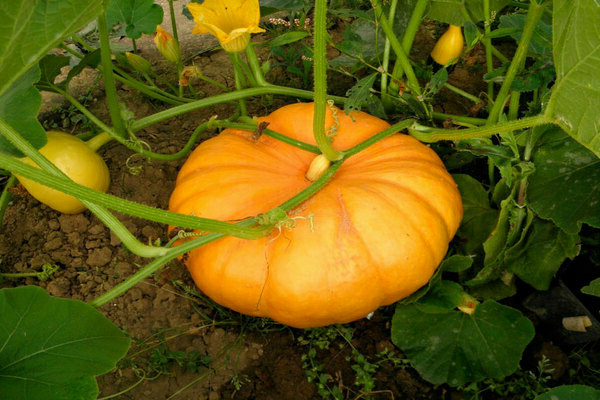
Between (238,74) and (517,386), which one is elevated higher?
(238,74)

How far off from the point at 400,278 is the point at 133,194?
→ 36.2 inches

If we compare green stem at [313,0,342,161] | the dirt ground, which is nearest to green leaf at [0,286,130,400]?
the dirt ground

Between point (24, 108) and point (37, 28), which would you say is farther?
point (24, 108)

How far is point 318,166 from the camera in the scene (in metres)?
1.31

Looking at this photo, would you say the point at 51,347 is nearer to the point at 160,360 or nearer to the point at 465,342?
the point at 160,360

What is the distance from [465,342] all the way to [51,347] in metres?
0.96

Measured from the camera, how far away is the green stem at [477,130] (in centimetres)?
103

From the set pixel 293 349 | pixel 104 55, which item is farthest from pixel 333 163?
pixel 104 55

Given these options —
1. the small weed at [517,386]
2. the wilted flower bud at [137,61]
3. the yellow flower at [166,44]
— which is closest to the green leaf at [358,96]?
the yellow flower at [166,44]

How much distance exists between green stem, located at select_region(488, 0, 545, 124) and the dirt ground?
2.12 ft

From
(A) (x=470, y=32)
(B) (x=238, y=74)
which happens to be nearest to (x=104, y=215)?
(B) (x=238, y=74)

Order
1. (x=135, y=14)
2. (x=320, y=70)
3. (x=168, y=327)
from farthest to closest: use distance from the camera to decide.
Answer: (x=135, y=14)
(x=168, y=327)
(x=320, y=70)

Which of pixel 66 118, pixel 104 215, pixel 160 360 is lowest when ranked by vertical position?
pixel 160 360

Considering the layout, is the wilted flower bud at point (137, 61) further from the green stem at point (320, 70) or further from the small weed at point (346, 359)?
the small weed at point (346, 359)
